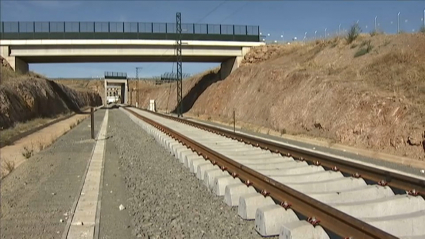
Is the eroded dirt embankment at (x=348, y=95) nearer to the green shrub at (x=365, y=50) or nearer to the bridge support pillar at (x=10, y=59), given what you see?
Answer: the green shrub at (x=365, y=50)

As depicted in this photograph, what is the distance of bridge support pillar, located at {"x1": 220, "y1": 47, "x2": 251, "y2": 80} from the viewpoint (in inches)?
1918

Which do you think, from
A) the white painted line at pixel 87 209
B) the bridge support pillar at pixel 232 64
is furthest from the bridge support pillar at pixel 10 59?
the white painted line at pixel 87 209

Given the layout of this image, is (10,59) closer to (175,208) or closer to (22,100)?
(22,100)

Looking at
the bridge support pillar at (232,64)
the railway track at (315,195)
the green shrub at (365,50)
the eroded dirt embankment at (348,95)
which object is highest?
the bridge support pillar at (232,64)

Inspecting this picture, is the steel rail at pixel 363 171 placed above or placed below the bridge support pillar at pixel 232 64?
below

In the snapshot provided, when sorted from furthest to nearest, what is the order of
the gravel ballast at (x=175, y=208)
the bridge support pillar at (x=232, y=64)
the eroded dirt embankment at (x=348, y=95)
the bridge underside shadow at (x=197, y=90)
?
the bridge underside shadow at (x=197, y=90)
the bridge support pillar at (x=232, y=64)
the eroded dirt embankment at (x=348, y=95)
the gravel ballast at (x=175, y=208)

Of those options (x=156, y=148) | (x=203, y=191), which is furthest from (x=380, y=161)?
(x=156, y=148)

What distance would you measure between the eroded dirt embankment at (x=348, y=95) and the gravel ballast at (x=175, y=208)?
26.2 feet

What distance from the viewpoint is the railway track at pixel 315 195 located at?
4891 millimetres

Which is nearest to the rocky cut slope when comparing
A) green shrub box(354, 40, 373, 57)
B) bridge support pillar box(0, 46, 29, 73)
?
bridge support pillar box(0, 46, 29, 73)

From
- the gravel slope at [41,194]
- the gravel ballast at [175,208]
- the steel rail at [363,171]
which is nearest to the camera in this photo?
the gravel ballast at [175,208]

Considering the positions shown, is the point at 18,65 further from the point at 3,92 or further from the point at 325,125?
the point at 325,125

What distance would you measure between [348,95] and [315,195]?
14010 mm

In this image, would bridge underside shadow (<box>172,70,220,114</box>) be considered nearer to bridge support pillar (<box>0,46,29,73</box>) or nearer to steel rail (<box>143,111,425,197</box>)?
bridge support pillar (<box>0,46,29,73</box>)
